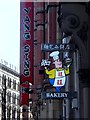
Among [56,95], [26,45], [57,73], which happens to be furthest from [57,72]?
[26,45]

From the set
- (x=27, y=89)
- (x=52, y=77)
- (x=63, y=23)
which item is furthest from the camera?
(x=27, y=89)

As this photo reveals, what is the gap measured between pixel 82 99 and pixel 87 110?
0.76m

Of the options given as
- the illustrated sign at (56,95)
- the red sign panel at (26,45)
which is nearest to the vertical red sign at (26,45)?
the red sign panel at (26,45)

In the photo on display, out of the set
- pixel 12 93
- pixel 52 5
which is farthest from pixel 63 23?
pixel 12 93

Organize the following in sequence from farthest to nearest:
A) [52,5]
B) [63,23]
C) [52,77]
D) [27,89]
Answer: [27,89], [52,5], [52,77], [63,23]

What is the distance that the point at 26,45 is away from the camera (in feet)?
127

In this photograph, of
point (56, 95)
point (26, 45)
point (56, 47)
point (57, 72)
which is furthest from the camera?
point (26, 45)

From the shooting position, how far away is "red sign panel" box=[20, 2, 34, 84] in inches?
1512

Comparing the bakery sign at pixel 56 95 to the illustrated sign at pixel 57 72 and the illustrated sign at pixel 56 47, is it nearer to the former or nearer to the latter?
the illustrated sign at pixel 57 72

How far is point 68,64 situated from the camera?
66.6ft

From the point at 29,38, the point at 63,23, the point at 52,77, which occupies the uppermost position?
the point at 29,38

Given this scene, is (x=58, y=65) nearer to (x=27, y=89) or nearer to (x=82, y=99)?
(x=82, y=99)

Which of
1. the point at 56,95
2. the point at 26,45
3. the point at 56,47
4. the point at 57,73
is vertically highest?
the point at 26,45

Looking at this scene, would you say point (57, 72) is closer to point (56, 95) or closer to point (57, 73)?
point (57, 73)
